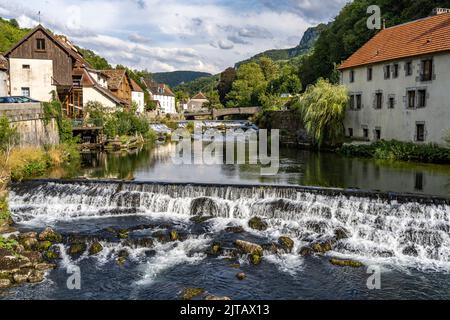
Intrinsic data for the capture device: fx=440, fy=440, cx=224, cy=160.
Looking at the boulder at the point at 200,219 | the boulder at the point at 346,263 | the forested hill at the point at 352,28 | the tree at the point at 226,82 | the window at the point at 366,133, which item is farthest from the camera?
the tree at the point at 226,82

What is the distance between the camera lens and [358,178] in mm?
23750

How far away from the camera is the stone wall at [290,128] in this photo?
4350 cm

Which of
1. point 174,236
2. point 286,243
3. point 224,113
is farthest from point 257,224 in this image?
point 224,113

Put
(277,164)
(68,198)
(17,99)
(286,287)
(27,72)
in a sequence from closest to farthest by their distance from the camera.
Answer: (286,287)
(68,198)
(277,164)
(17,99)
(27,72)

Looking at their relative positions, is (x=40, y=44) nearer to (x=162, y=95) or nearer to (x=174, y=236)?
(x=174, y=236)

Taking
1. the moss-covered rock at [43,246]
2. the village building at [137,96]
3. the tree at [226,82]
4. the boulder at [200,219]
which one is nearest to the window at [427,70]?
the boulder at [200,219]

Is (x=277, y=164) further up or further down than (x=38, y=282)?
further up

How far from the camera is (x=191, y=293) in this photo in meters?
11.5

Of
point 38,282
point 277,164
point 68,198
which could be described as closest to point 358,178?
point 277,164

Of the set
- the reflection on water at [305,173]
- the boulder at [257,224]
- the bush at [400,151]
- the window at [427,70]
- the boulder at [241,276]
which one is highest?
the window at [427,70]

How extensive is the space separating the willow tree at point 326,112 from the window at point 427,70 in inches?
314

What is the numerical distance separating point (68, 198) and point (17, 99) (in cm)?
1728

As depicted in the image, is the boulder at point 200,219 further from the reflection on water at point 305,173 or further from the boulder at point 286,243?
the reflection on water at point 305,173
